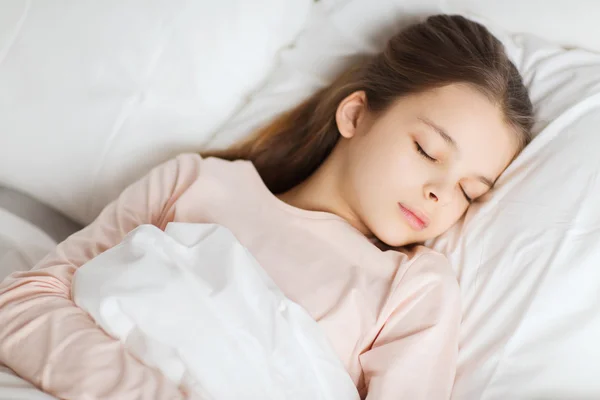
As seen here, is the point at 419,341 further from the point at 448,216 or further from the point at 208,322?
the point at 208,322

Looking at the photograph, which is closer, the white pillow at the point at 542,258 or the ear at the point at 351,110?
the white pillow at the point at 542,258

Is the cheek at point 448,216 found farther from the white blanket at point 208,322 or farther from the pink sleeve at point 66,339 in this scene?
the pink sleeve at point 66,339

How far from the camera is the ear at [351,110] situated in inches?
49.8

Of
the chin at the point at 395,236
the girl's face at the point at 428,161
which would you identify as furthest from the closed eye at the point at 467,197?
the chin at the point at 395,236

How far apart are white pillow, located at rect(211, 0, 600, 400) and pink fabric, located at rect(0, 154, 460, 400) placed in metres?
0.05

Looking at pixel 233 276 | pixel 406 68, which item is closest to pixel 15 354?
pixel 233 276

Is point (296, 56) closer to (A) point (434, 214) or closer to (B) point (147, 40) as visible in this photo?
(B) point (147, 40)

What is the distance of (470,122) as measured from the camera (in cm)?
108

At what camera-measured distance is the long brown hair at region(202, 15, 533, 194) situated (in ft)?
3.76

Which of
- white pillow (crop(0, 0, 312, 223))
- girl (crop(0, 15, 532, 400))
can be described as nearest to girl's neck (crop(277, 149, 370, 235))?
girl (crop(0, 15, 532, 400))

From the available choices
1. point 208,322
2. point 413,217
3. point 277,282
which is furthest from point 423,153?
point 208,322

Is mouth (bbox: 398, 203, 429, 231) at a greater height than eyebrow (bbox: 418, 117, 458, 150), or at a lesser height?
lesser

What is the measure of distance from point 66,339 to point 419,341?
562 millimetres

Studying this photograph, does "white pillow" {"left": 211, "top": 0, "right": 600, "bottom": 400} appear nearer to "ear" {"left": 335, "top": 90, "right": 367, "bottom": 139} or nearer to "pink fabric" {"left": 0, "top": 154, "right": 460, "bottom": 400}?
"pink fabric" {"left": 0, "top": 154, "right": 460, "bottom": 400}
